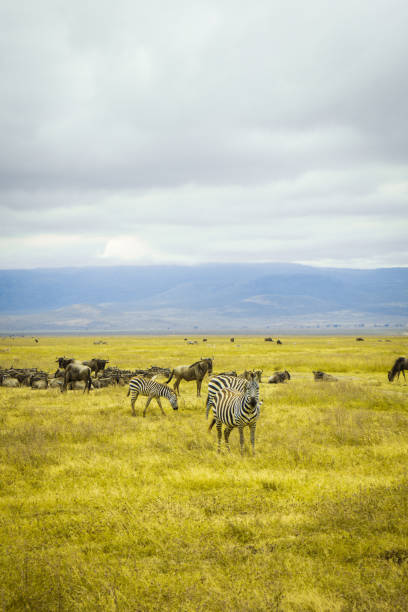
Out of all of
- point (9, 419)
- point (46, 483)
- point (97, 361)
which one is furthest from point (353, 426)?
point (97, 361)

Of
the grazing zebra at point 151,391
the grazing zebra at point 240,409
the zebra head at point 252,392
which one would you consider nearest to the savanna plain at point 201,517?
the grazing zebra at point 240,409

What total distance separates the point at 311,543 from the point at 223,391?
20.9 ft

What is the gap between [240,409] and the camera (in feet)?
36.0

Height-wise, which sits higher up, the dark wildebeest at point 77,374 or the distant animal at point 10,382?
the dark wildebeest at point 77,374

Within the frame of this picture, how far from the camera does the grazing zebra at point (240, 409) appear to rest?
34.6ft

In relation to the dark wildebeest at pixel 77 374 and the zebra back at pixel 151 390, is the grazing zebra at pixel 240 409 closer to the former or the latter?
the zebra back at pixel 151 390

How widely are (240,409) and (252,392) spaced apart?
33.6 inches

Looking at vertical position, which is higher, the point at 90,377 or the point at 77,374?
the point at 77,374

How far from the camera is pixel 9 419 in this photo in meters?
16.8

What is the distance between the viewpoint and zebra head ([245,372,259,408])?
10.4m

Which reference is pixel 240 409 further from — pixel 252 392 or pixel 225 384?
pixel 225 384

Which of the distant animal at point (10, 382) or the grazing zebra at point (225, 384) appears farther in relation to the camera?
the distant animal at point (10, 382)

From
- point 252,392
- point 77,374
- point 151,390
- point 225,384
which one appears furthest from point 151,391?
point 252,392

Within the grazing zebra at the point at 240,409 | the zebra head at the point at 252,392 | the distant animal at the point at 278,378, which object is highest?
the zebra head at the point at 252,392
